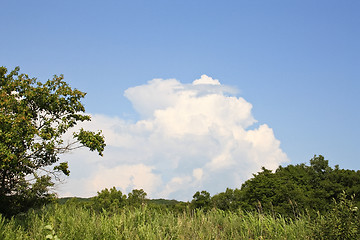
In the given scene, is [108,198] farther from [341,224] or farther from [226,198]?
[341,224]

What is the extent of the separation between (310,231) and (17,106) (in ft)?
53.0

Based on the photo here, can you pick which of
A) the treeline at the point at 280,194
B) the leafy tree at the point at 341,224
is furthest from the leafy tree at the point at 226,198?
the leafy tree at the point at 341,224

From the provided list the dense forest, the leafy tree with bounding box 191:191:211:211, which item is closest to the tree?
the dense forest

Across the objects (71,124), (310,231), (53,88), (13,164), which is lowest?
(310,231)

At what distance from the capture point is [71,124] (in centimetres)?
1981

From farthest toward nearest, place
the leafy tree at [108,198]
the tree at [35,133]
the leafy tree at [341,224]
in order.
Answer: the leafy tree at [108,198] → the tree at [35,133] → the leafy tree at [341,224]

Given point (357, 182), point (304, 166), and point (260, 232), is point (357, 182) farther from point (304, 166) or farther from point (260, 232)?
point (260, 232)

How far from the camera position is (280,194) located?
2580 centimetres

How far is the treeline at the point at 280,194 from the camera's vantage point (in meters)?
26.0

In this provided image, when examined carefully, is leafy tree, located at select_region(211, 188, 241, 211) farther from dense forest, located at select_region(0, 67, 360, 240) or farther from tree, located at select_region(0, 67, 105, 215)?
tree, located at select_region(0, 67, 105, 215)

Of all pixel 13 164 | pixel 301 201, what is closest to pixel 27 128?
pixel 13 164

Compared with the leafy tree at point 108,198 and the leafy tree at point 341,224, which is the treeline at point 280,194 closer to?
the leafy tree at point 108,198

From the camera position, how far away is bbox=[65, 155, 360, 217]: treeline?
26.0 meters

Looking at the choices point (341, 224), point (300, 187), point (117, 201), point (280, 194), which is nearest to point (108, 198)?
point (117, 201)
